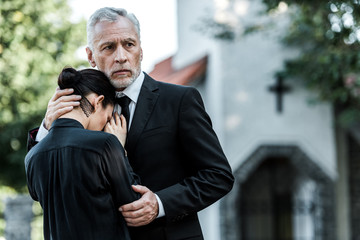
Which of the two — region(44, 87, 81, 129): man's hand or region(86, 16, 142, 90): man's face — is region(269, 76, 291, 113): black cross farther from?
region(44, 87, 81, 129): man's hand

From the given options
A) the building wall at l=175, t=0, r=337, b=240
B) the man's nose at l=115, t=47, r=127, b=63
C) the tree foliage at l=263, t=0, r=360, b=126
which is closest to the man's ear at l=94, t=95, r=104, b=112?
the man's nose at l=115, t=47, r=127, b=63

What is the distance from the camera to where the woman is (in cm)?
220

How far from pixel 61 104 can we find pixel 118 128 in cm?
30

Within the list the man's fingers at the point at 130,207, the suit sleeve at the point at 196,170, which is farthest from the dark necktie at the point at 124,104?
Result: the man's fingers at the point at 130,207

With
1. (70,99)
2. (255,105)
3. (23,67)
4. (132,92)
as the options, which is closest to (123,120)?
(132,92)

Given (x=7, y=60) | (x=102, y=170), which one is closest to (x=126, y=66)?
(x=102, y=170)

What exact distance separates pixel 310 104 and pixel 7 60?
25.6 feet

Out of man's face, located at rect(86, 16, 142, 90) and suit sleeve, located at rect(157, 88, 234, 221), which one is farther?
man's face, located at rect(86, 16, 142, 90)

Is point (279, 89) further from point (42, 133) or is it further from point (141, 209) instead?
point (141, 209)

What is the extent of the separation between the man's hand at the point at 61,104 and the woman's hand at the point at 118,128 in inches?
8.5

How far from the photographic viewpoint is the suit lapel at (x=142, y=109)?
2.54 m

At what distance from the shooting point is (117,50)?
8.47 ft

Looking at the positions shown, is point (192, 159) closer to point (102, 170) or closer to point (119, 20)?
point (102, 170)

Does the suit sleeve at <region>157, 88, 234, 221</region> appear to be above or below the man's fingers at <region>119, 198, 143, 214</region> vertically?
above
